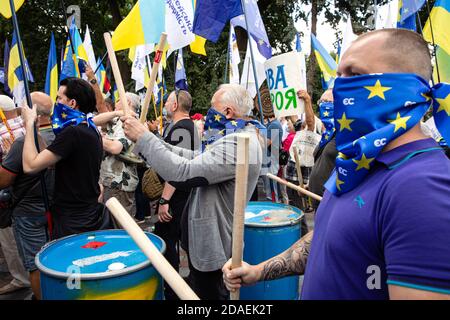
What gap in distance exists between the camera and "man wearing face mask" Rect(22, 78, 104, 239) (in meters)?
2.47

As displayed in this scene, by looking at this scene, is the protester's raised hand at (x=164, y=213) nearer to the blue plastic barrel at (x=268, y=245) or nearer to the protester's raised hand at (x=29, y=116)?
the blue plastic barrel at (x=268, y=245)

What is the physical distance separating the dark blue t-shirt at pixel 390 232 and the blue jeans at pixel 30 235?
8.90 ft

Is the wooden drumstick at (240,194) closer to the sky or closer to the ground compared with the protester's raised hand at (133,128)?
closer to the ground

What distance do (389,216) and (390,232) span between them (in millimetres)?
38

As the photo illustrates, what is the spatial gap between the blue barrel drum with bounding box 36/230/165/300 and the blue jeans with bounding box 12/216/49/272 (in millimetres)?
1083

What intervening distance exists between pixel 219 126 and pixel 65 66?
423cm

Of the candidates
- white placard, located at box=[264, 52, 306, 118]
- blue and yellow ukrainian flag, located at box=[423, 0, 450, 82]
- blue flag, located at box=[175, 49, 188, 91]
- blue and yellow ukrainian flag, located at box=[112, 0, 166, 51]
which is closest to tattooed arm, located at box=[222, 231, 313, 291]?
white placard, located at box=[264, 52, 306, 118]

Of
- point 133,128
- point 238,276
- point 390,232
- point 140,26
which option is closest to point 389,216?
point 390,232

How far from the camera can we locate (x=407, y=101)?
98 cm

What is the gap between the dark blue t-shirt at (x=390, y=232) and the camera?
0.79 m

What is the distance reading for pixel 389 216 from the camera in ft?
2.82

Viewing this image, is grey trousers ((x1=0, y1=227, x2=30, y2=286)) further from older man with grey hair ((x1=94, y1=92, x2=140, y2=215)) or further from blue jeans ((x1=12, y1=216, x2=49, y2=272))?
older man with grey hair ((x1=94, y1=92, x2=140, y2=215))

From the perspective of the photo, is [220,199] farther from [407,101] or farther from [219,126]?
[407,101]

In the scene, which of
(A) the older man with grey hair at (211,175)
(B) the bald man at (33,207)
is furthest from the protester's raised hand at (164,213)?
(B) the bald man at (33,207)
